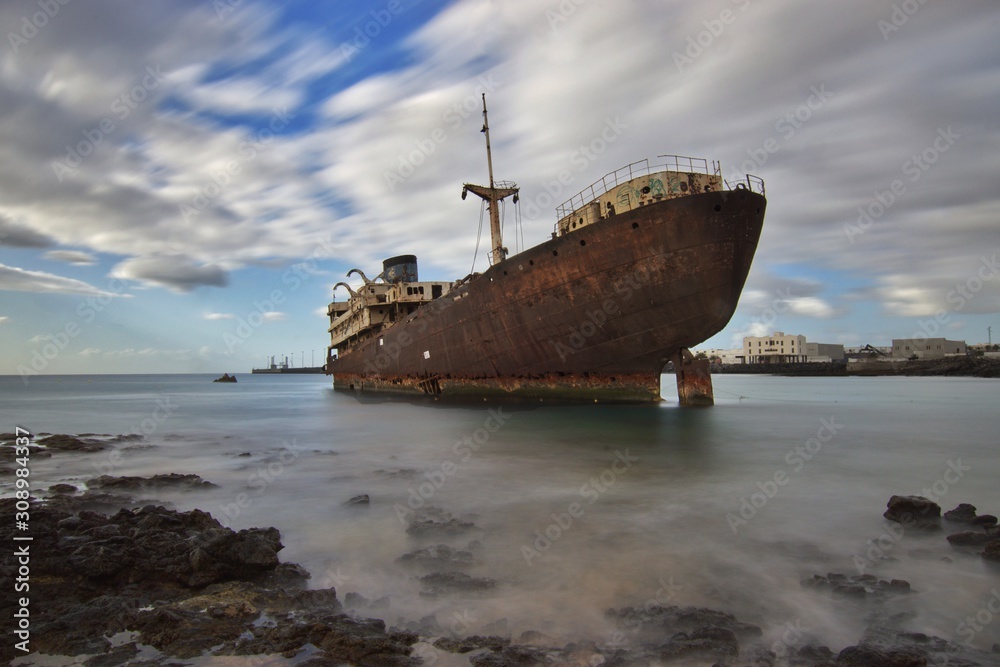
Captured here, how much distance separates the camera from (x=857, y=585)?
3631 millimetres

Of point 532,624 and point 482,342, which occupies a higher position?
point 482,342

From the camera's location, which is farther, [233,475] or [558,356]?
[558,356]

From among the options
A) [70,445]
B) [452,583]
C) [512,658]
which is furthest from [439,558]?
[70,445]

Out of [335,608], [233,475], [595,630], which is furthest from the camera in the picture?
[233,475]

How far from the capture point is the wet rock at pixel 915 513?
4.90 m

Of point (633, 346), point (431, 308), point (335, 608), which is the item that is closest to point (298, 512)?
point (335, 608)

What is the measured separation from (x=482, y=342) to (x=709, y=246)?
847cm

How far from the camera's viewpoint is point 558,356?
647 inches

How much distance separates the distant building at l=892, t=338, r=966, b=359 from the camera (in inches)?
2810

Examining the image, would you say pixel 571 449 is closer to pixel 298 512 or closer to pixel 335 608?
pixel 298 512

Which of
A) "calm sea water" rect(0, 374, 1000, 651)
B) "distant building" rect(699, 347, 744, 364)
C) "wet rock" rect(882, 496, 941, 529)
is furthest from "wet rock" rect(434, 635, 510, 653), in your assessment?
"distant building" rect(699, 347, 744, 364)

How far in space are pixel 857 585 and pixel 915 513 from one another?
201 centimetres

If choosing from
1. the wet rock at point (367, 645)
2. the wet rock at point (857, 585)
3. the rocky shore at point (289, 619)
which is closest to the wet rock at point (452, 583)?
the rocky shore at point (289, 619)

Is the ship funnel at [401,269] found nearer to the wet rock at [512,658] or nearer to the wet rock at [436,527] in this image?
the wet rock at [436,527]
